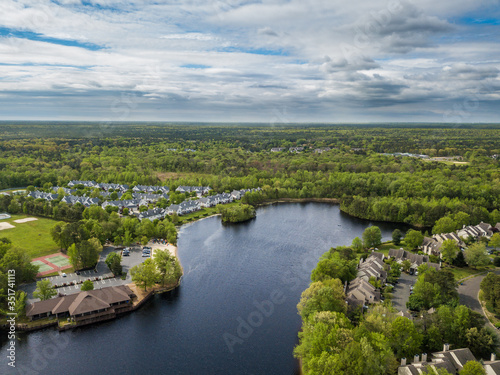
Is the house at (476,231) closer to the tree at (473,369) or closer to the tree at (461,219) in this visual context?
the tree at (461,219)

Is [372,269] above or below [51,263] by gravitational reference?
above

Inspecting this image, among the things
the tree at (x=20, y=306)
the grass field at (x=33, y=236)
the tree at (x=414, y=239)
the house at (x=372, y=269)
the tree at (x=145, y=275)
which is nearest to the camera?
the tree at (x=20, y=306)

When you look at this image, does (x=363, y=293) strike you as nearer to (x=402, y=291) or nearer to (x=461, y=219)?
(x=402, y=291)

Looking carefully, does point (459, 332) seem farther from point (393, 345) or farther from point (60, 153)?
point (60, 153)

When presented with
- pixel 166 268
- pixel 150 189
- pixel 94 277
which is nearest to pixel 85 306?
pixel 94 277

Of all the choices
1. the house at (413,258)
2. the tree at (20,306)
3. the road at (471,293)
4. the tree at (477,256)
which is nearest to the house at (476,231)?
the tree at (477,256)

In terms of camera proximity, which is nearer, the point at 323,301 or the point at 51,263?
the point at 323,301
